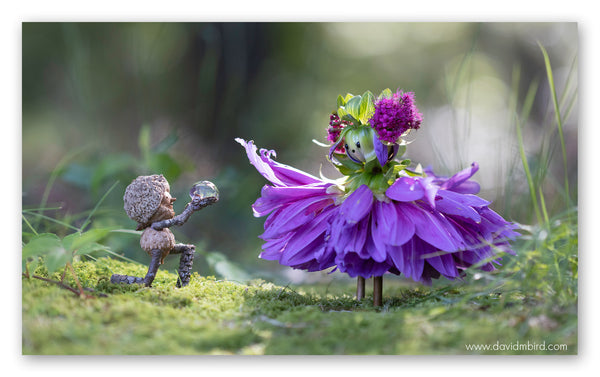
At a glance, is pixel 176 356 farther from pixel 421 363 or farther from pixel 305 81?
pixel 305 81

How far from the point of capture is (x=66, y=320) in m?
0.68

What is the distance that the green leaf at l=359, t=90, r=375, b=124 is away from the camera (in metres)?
0.83

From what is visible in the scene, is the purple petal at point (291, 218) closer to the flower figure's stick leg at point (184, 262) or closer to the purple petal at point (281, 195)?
the purple petal at point (281, 195)

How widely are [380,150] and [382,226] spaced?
122mm

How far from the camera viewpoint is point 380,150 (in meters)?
0.80

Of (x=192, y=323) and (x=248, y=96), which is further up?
(x=248, y=96)

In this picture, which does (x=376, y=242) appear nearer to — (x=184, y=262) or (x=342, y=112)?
(x=342, y=112)

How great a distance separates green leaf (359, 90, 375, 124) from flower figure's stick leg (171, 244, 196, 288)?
14.6 inches

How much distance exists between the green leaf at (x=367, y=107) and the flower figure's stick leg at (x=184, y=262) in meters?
0.37

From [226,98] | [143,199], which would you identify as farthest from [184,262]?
[226,98]

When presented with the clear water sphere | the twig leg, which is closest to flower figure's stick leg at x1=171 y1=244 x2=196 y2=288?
the twig leg

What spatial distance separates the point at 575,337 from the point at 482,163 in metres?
0.76

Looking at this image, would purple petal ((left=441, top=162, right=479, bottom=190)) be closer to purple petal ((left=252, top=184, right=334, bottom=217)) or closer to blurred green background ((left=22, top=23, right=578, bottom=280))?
purple petal ((left=252, top=184, right=334, bottom=217))
